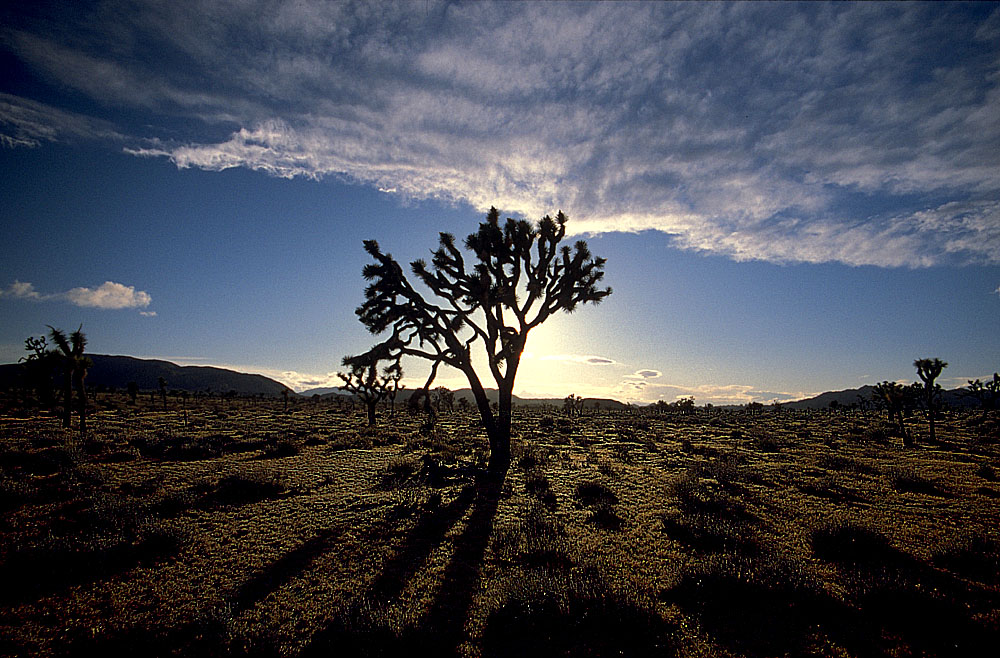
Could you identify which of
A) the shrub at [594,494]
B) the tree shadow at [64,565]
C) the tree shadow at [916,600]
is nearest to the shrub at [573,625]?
the tree shadow at [916,600]

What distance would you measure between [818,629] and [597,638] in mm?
2505

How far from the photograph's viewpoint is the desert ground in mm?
4430

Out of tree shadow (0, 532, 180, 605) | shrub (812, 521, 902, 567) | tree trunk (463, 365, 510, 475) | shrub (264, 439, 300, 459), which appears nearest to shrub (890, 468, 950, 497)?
shrub (812, 521, 902, 567)

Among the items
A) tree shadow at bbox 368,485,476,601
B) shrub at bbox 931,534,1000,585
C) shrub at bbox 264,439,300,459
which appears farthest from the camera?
shrub at bbox 264,439,300,459

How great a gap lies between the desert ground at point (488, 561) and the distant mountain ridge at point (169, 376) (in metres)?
146

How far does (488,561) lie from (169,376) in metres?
194

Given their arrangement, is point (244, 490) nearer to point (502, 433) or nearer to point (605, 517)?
point (502, 433)

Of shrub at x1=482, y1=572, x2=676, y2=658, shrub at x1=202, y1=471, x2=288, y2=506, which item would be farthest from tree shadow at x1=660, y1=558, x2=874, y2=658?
shrub at x1=202, y1=471, x2=288, y2=506

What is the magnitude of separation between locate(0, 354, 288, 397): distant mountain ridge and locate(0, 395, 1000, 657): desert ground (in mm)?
146256

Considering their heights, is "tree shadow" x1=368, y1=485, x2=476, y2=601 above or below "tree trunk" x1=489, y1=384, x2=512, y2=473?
below

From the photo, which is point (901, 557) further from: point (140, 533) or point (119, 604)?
point (140, 533)

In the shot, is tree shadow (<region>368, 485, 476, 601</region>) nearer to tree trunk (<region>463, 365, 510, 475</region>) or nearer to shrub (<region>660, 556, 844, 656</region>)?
tree trunk (<region>463, 365, 510, 475</region>)

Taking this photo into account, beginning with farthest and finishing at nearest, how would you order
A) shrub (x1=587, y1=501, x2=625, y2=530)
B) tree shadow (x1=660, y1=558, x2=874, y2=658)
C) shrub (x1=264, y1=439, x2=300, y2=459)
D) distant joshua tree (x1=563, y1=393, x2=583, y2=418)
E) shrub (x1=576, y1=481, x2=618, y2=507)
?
1. distant joshua tree (x1=563, y1=393, x2=583, y2=418)
2. shrub (x1=264, y1=439, x2=300, y2=459)
3. shrub (x1=576, y1=481, x2=618, y2=507)
4. shrub (x1=587, y1=501, x2=625, y2=530)
5. tree shadow (x1=660, y1=558, x2=874, y2=658)

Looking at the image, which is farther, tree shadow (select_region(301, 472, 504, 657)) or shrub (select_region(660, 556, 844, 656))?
shrub (select_region(660, 556, 844, 656))
